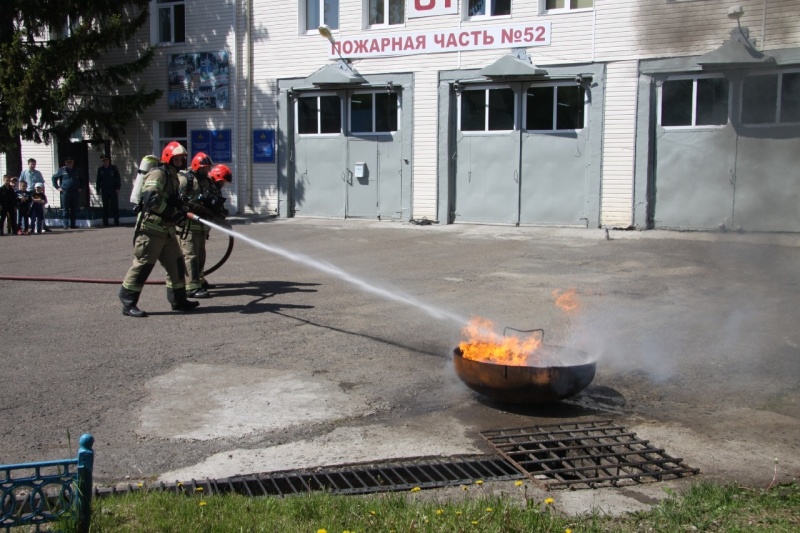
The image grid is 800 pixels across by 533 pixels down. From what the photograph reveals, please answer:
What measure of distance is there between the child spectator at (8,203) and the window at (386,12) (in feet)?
31.7

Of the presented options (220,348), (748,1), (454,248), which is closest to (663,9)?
(748,1)

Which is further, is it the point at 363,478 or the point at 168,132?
the point at 168,132

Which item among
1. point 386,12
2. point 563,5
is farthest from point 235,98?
point 563,5

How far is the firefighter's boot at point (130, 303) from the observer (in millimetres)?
9141

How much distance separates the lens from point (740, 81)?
16297 millimetres

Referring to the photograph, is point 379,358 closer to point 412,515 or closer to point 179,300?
point 179,300

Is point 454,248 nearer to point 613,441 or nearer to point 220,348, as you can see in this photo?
point 220,348

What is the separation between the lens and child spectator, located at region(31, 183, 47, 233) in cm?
1873

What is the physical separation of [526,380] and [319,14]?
16.9 metres

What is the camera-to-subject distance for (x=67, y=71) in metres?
20.4

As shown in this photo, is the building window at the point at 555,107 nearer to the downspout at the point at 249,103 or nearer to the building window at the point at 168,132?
the downspout at the point at 249,103

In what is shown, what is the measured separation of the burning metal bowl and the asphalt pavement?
203 millimetres

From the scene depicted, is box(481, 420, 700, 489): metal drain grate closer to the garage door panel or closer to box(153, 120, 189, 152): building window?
the garage door panel

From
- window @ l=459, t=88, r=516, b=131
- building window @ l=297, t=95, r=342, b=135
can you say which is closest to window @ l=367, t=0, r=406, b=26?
building window @ l=297, t=95, r=342, b=135
